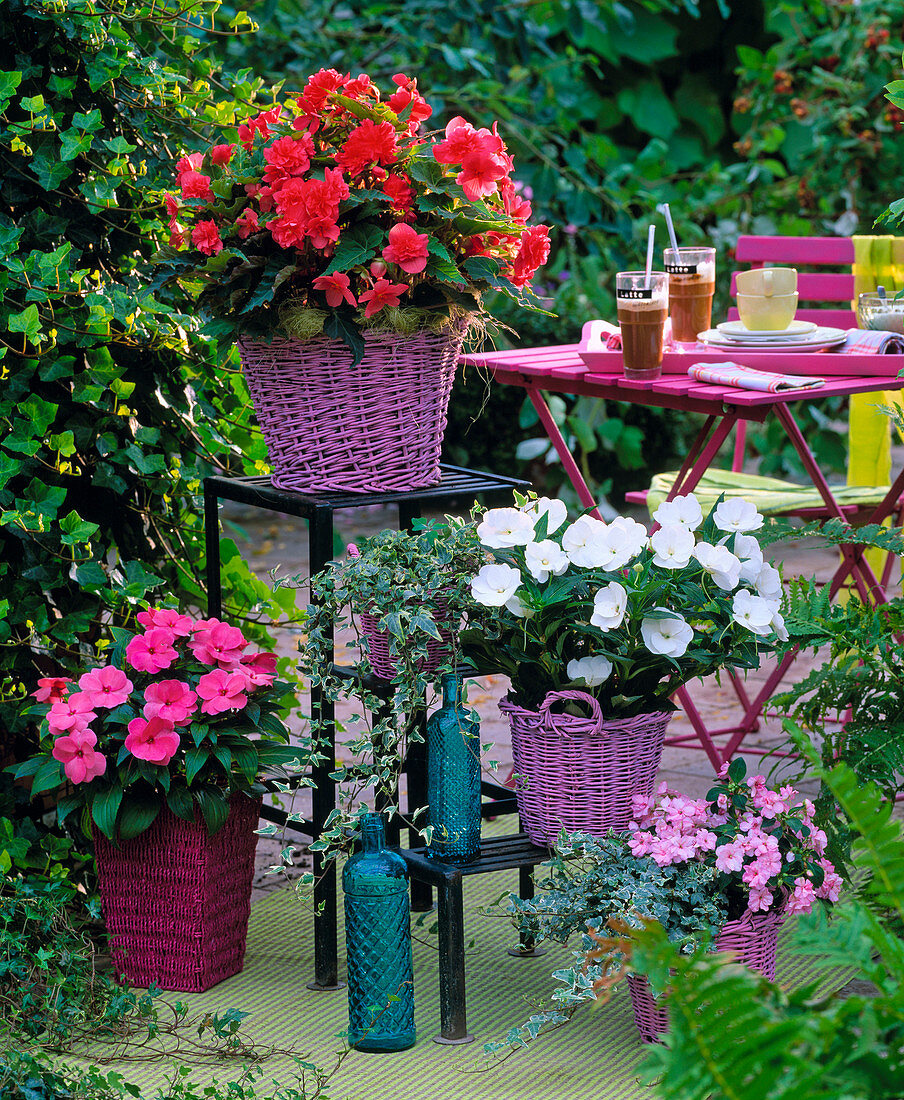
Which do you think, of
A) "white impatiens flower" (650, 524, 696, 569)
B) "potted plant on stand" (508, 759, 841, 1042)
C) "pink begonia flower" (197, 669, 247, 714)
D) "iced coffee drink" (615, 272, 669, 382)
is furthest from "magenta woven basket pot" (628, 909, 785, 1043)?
"iced coffee drink" (615, 272, 669, 382)

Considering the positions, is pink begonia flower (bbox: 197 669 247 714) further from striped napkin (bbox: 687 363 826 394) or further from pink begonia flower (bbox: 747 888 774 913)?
striped napkin (bbox: 687 363 826 394)

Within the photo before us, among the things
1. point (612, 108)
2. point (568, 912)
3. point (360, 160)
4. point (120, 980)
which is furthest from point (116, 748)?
point (612, 108)

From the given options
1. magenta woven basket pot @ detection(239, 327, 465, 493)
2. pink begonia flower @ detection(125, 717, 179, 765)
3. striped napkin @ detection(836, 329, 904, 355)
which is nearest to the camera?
pink begonia flower @ detection(125, 717, 179, 765)

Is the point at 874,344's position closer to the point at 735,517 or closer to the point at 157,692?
the point at 735,517

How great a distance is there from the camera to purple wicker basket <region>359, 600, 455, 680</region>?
2.55 metres

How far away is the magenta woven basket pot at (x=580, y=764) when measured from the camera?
7.92ft

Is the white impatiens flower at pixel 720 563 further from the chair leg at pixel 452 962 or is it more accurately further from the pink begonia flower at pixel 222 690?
the pink begonia flower at pixel 222 690

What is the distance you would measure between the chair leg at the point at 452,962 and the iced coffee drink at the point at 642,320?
3.74ft

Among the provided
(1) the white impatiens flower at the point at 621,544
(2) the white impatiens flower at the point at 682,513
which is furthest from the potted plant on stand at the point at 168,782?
(2) the white impatiens flower at the point at 682,513

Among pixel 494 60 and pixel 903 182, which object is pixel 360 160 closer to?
pixel 494 60

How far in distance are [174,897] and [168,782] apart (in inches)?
8.8

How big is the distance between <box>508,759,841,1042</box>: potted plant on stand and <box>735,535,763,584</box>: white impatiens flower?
32 centimetres

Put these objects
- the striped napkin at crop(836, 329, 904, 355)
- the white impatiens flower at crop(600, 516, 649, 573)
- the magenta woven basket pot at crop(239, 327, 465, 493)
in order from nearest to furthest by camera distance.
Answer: the white impatiens flower at crop(600, 516, 649, 573) → the magenta woven basket pot at crop(239, 327, 465, 493) → the striped napkin at crop(836, 329, 904, 355)

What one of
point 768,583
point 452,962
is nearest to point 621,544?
point 768,583
